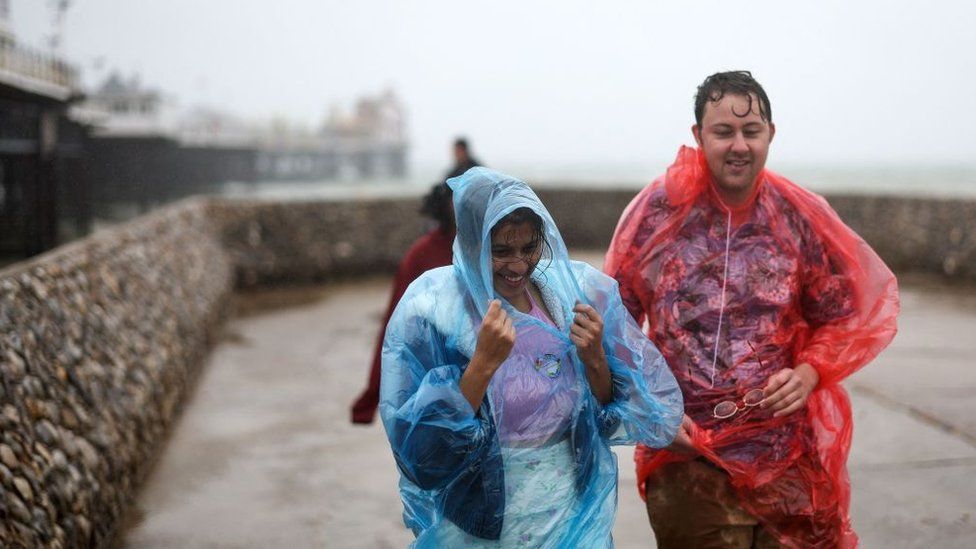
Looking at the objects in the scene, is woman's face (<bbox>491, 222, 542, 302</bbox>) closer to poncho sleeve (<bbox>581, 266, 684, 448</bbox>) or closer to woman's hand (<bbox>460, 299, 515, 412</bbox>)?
woman's hand (<bbox>460, 299, 515, 412</bbox>)

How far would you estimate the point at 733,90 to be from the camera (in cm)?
265

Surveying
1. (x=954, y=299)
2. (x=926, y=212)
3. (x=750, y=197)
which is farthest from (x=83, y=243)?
(x=926, y=212)

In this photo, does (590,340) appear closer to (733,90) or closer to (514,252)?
(514,252)

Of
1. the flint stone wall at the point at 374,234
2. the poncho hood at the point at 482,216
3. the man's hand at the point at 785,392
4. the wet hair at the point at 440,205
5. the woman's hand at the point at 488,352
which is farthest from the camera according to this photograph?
the flint stone wall at the point at 374,234

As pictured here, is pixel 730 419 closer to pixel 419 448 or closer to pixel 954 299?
pixel 419 448

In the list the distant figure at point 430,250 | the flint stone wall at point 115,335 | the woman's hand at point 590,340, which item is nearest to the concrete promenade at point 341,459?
the flint stone wall at point 115,335

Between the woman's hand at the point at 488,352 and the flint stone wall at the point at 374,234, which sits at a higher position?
the woman's hand at the point at 488,352

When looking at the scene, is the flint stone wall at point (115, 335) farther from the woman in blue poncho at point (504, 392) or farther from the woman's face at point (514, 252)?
the woman's face at point (514, 252)

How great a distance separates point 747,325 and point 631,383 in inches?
20.8

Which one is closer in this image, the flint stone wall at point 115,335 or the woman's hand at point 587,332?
the woman's hand at point 587,332

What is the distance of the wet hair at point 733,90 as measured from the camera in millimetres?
2652

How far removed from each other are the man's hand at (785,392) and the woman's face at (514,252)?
0.83 metres

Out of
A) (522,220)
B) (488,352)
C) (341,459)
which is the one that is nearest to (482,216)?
(522,220)

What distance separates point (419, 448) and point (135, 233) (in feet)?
20.9
